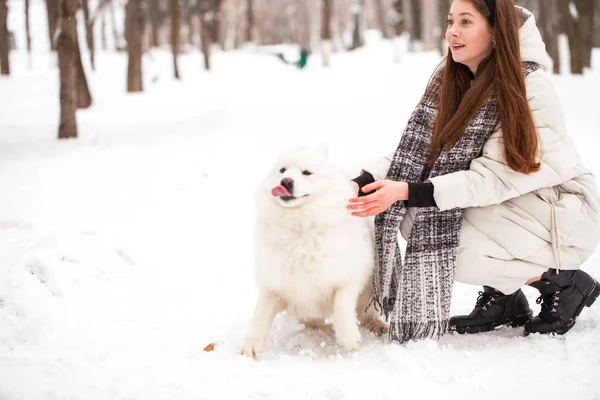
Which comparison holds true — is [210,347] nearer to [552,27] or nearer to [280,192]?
[280,192]

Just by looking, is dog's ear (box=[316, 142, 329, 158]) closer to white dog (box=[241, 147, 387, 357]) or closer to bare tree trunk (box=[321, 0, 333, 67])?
white dog (box=[241, 147, 387, 357])

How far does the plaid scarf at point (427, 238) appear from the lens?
2.97m

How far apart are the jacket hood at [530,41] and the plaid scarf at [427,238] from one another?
0.17 feet

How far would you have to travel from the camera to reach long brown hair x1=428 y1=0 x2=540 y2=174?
2.73 metres

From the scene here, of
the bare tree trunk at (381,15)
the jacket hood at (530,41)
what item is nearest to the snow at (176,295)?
the jacket hood at (530,41)

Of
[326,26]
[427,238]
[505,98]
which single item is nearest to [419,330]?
[427,238]

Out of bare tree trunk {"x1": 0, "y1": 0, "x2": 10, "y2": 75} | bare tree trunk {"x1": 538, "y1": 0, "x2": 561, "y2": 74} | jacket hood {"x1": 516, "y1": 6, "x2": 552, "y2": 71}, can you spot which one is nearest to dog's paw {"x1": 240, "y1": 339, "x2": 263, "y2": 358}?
jacket hood {"x1": 516, "y1": 6, "x2": 552, "y2": 71}

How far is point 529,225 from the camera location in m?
2.93

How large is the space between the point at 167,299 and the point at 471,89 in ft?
8.11

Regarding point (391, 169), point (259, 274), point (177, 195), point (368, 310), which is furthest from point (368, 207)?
point (177, 195)

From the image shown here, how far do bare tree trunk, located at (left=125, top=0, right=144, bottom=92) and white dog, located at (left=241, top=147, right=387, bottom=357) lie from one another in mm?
13056

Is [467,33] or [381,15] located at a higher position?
[381,15]

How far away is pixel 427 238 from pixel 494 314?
0.75 meters

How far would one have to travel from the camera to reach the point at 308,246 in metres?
2.92
